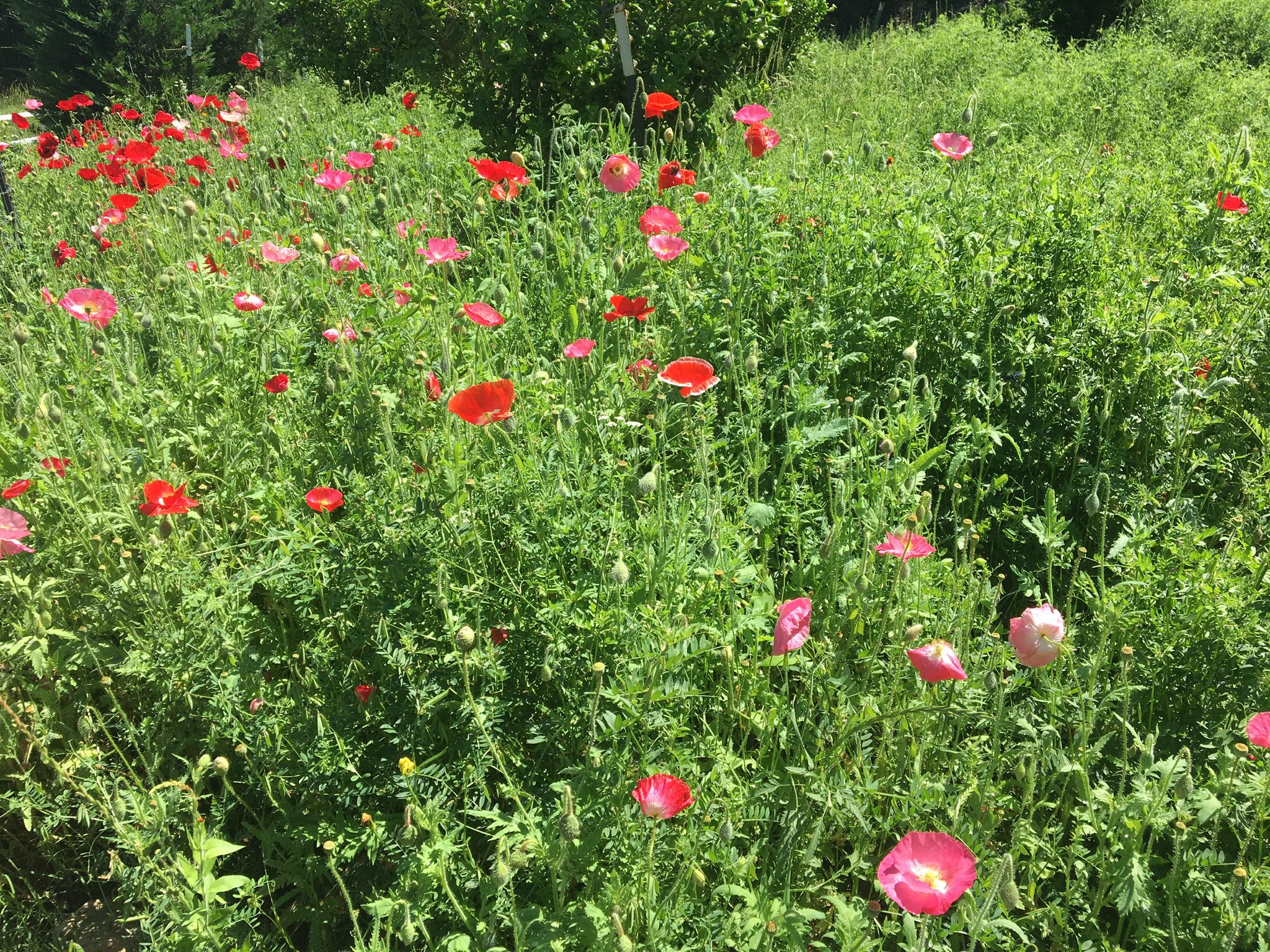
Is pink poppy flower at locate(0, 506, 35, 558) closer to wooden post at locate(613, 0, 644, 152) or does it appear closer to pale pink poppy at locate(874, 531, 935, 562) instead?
pale pink poppy at locate(874, 531, 935, 562)

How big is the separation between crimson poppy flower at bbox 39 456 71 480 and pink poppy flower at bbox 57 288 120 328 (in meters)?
0.55

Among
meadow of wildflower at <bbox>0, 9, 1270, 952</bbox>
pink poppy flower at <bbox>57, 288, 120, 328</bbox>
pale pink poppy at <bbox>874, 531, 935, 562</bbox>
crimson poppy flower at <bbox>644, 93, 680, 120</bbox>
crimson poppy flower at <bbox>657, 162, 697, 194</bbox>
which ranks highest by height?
crimson poppy flower at <bbox>644, 93, 680, 120</bbox>

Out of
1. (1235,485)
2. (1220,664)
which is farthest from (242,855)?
(1235,485)

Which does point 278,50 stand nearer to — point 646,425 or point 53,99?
point 53,99

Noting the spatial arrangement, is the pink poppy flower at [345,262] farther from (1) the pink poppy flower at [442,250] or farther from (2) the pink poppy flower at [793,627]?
(2) the pink poppy flower at [793,627]

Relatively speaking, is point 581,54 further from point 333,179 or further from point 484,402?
point 484,402

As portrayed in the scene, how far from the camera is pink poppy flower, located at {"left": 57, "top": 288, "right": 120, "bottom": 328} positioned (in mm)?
2529

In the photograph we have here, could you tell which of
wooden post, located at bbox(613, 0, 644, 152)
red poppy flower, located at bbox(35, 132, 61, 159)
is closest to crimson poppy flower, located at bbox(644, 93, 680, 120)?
wooden post, located at bbox(613, 0, 644, 152)

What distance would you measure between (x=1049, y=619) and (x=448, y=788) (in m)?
1.06

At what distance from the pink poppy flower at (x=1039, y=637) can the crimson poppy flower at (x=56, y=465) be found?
215 cm

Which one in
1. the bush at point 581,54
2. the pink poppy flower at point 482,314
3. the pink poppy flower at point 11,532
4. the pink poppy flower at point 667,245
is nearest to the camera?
the pink poppy flower at point 11,532

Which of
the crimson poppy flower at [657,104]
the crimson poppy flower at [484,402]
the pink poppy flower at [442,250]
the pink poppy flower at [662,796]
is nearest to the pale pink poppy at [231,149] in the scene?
the pink poppy flower at [442,250]

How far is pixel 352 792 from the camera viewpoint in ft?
5.12

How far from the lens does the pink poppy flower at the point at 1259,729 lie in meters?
1.34
